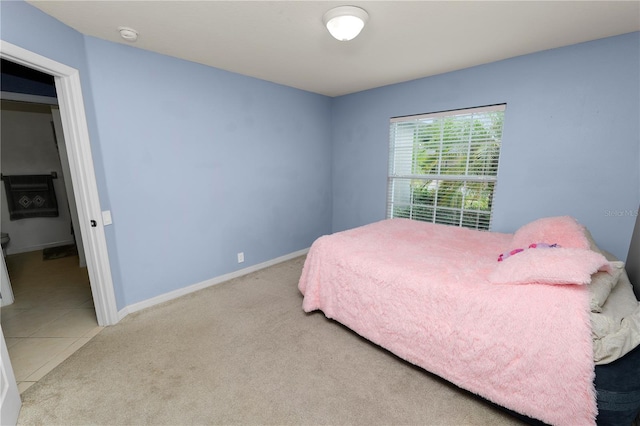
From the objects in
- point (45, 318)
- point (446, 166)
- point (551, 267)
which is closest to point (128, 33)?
point (45, 318)

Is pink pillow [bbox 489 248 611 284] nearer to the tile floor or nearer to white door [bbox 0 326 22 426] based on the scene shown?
white door [bbox 0 326 22 426]

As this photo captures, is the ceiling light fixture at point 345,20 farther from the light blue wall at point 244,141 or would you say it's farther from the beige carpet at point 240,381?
the beige carpet at point 240,381

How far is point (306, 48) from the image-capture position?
2.22 m

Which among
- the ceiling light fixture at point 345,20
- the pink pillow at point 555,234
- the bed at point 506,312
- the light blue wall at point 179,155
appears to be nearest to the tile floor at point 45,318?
the light blue wall at point 179,155

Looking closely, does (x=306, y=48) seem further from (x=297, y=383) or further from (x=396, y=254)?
(x=297, y=383)

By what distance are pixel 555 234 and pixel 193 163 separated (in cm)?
312

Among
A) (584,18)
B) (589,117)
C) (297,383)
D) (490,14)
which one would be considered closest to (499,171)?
(589,117)

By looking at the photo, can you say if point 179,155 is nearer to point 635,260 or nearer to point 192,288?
point 192,288

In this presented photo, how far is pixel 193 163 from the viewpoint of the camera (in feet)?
8.66

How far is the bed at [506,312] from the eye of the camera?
3.71ft

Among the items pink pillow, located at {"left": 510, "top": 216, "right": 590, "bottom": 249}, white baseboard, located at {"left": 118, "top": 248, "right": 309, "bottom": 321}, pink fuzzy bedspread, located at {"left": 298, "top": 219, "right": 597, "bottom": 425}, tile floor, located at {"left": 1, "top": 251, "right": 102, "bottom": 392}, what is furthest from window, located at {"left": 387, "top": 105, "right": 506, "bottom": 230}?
tile floor, located at {"left": 1, "top": 251, "right": 102, "bottom": 392}

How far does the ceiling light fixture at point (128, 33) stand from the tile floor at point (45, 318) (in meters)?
2.34

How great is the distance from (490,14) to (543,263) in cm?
162

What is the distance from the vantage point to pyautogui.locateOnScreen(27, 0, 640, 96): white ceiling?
5.33 feet
